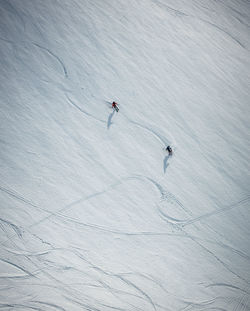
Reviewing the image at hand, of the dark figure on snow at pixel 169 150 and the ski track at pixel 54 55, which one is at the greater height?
the ski track at pixel 54 55

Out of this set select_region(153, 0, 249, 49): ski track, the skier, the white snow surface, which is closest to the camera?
the white snow surface

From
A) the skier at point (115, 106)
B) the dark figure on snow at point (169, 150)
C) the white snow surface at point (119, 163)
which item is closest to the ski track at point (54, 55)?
the white snow surface at point (119, 163)

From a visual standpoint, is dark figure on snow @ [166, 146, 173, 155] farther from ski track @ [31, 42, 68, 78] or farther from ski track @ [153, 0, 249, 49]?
ski track @ [153, 0, 249, 49]

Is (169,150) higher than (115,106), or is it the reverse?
(115,106)

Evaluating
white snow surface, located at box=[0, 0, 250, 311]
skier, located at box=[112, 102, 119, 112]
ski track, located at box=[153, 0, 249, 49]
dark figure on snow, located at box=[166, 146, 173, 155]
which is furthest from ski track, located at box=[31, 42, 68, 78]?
dark figure on snow, located at box=[166, 146, 173, 155]

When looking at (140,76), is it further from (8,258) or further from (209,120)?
(8,258)

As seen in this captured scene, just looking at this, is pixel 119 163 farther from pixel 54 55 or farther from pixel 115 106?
pixel 54 55

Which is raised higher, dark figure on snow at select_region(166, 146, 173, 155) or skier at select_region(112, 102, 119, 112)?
skier at select_region(112, 102, 119, 112)

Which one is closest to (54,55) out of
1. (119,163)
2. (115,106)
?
(115,106)

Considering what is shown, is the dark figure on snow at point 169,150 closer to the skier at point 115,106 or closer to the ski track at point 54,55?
the skier at point 115,106

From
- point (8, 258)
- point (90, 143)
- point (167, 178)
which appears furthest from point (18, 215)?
point (167, 178)
